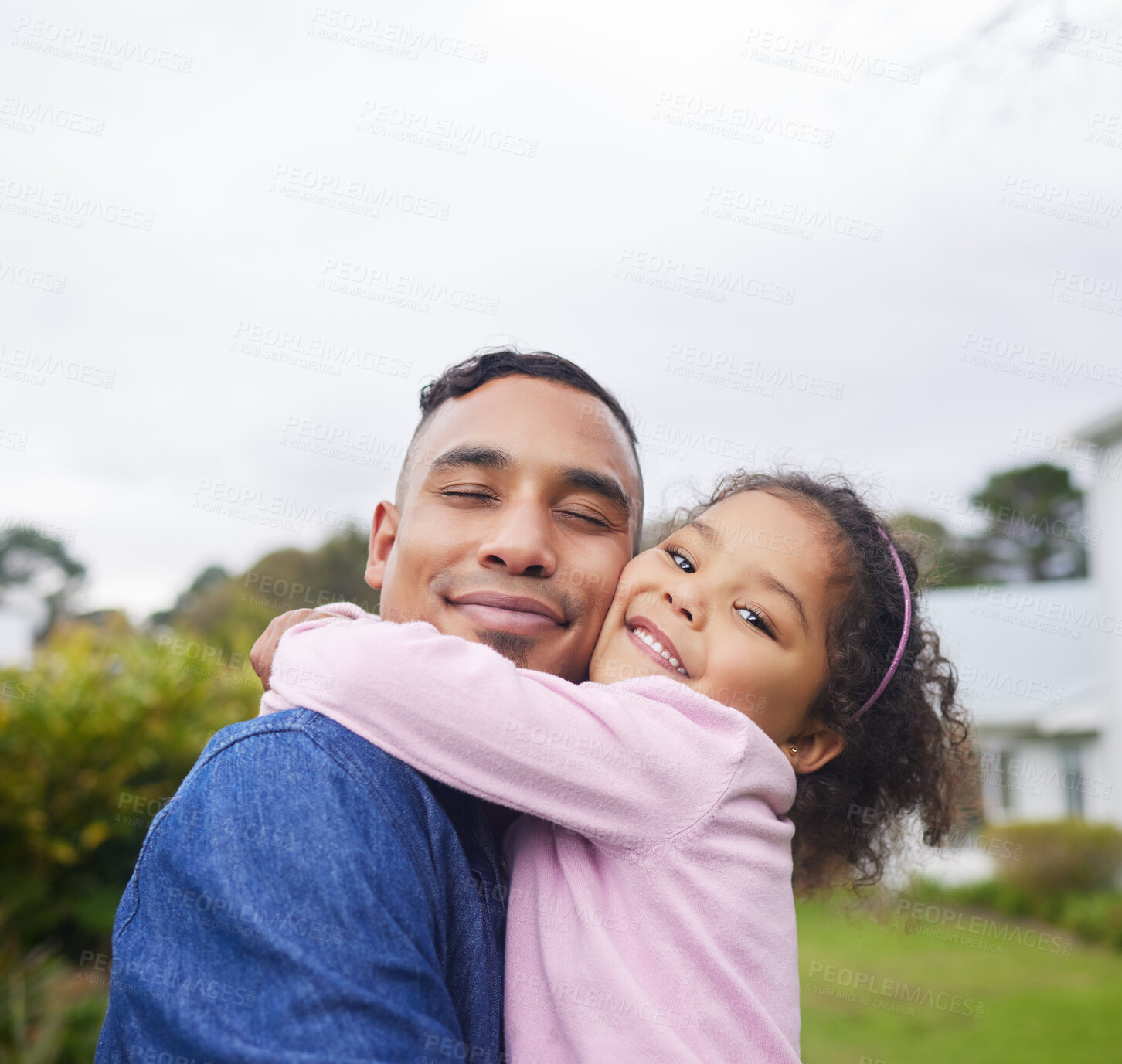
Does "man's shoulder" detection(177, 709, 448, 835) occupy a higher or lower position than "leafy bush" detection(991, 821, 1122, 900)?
lower

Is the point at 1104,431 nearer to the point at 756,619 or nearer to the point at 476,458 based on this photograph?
the point at 756,619

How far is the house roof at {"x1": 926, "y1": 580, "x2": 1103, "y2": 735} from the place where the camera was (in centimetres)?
1788

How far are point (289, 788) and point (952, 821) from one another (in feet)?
7.97

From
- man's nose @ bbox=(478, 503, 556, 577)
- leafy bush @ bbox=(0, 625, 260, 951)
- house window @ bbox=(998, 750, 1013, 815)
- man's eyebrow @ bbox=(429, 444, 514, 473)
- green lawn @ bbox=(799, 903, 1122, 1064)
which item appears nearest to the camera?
man's nose @ bbox=(478, 503, 556, 577)

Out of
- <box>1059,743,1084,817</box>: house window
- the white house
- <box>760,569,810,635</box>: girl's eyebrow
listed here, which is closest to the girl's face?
<box>760,569,810,635</box>: girl's eyebrow

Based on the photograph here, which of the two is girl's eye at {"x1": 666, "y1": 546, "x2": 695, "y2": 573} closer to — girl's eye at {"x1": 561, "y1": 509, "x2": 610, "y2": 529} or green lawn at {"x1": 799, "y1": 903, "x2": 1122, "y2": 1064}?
girl's eye at {"x1": 561, "y1": 509, "x2": 610, "y2": 529}

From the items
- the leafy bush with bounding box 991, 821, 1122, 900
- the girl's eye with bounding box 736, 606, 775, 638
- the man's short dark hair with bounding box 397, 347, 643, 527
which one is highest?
the leafy bush with bounding box 991, 821, 1122, 900

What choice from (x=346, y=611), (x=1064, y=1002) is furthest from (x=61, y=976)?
(x=1064, y=1002)

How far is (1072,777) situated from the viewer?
60.3 ft

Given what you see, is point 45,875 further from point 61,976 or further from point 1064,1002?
point 1064,1002

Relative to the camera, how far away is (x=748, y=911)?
2123 mm

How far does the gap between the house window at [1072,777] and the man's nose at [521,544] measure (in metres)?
18.0

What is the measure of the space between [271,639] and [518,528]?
0.65 m

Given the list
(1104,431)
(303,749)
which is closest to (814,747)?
(303,749)
